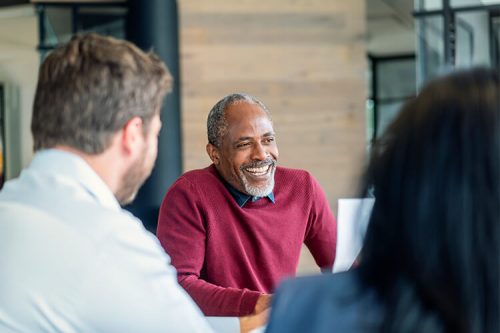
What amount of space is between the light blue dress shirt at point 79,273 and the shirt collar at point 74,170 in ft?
0.16

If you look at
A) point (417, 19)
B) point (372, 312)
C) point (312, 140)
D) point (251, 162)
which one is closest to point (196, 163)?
point (312, 140)

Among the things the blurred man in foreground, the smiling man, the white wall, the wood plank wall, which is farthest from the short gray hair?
the white wall

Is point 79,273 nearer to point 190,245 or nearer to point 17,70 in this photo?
point 190,245

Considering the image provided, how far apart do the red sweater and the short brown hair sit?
733 mm

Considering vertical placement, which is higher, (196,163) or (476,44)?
(476,44)

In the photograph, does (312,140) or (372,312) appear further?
(312,140)

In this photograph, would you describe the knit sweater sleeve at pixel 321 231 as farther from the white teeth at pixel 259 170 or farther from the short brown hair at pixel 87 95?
the short brown hair at pixel 87 95

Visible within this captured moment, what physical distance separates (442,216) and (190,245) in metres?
1.46

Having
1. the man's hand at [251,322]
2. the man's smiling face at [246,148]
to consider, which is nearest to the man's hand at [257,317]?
the man's hand at [251,322]

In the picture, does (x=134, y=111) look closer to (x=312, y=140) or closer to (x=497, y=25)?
(x=312, y=140)

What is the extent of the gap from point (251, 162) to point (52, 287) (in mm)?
1221

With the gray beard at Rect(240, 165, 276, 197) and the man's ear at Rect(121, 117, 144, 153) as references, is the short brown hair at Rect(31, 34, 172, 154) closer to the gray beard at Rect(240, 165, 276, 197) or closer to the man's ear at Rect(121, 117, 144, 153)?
the man's ear at Rect(121, 117, 144, 153)

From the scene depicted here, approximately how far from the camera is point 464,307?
87cm

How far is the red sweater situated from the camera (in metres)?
2.30
